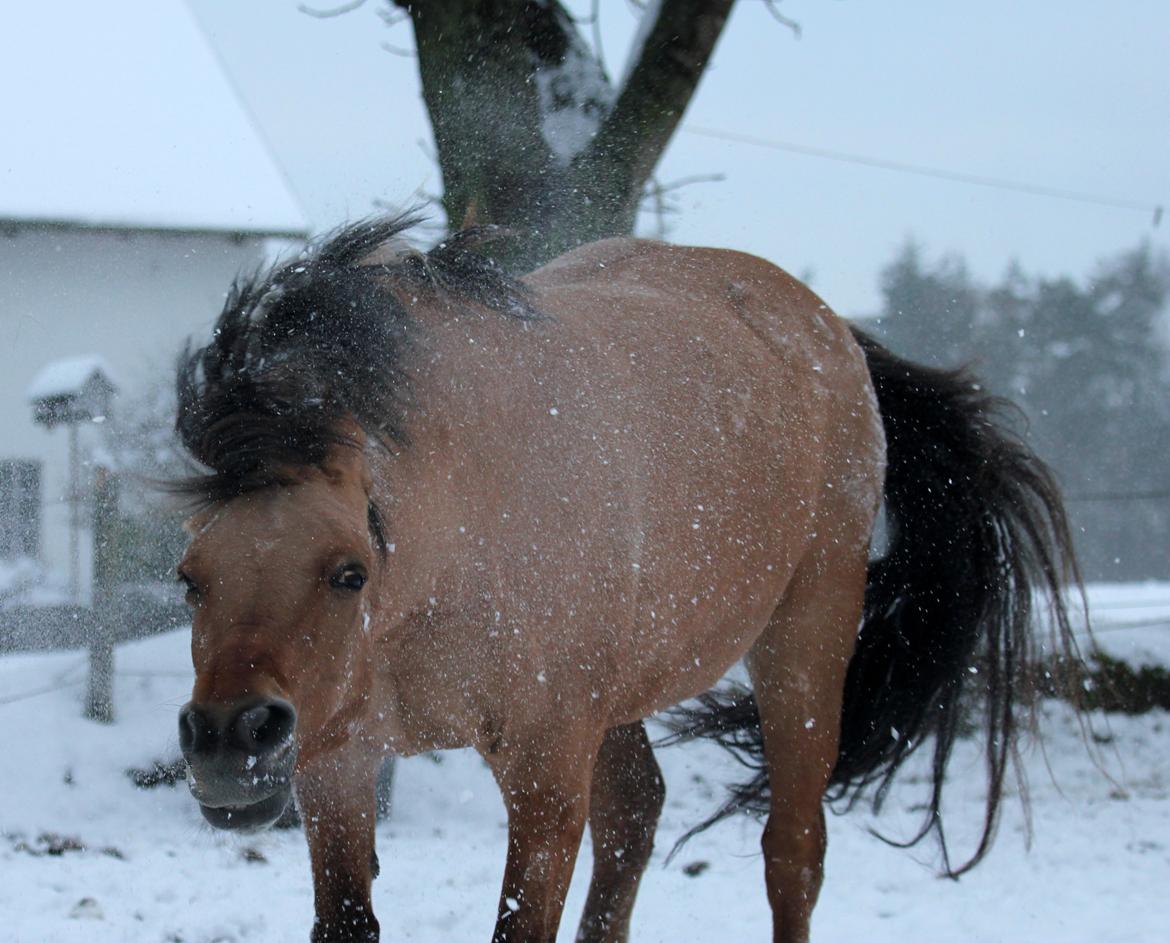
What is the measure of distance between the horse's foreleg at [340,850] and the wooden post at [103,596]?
280 cm

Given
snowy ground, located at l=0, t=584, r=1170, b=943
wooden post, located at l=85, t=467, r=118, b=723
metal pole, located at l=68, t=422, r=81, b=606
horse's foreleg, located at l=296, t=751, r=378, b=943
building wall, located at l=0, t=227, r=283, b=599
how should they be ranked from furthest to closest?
building wall, located at l=0, t=227, r=283, b=599 → metal pole, located at l=68, t=422, r=81, b=606 → wooden post, located at l=85, t=467, r=118, b=723 → snowy ground, located at l=0, t=584, r=1170, b=943 → horse's foreleg, located at l=296, t=751, r=378, b=943

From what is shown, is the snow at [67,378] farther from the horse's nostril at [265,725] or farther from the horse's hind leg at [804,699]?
the horse's nostril at [265,725]

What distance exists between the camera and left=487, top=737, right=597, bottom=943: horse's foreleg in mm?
2375

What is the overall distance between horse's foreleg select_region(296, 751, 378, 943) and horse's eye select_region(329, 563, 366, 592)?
0.73 m

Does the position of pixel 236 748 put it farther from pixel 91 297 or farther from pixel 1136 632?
pixel 91 297

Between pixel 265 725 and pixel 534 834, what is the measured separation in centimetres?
83

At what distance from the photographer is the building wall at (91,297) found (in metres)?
10.4

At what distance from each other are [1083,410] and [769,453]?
17100 mm

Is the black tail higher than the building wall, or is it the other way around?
the black tail

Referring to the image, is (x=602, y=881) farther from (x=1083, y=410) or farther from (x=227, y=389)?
(x=1083, y=410)

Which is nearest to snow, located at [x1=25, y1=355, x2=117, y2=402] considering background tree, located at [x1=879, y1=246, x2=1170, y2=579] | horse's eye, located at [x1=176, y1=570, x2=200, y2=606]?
horse's eye, located at [x1=176, y1=570, x2=200, y2=606]

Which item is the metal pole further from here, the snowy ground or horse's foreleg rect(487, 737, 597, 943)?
horse's foreleg rect(487, 737, 597, 943)

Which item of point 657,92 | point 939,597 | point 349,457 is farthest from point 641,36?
point 349,457

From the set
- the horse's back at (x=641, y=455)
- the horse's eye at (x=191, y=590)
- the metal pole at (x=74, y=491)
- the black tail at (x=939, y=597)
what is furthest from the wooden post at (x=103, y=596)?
the horse's eye at (x=191, y=590)
